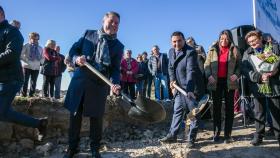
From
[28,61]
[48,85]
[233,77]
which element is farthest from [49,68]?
[233,77]

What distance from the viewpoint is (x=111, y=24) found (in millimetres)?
4750

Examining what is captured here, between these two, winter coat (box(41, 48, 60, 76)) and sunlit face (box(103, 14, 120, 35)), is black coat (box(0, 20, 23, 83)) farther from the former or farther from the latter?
winter coat (box(41, 48, 60, 76))

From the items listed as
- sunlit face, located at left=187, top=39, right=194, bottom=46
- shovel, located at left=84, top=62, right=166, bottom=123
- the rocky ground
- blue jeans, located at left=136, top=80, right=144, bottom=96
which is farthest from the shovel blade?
blue jeans, located at left=136, top=80, right=144, bottom=96

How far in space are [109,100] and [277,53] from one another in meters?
3.42

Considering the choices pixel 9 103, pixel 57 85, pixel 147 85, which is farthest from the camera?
pixel 147 85

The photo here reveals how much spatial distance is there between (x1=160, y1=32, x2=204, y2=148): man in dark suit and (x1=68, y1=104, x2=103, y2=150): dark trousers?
1648mm

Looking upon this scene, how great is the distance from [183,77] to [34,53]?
408 centimetres

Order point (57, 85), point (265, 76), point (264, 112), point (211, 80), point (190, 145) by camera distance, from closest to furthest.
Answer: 1. point (265, 76)
2. point (190, 145)
3. point (264, 112)
4. point (211, 80)
5. point (57, 85)

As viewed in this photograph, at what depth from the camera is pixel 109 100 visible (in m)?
7.69

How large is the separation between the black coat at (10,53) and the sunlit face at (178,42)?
239 centimetres

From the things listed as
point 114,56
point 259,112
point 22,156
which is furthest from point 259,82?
point 22,156

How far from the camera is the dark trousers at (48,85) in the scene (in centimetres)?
873

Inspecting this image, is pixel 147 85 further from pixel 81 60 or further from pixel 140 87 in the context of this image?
pixel 81 60

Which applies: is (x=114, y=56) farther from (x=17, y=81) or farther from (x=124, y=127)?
(x=124, y=127)
